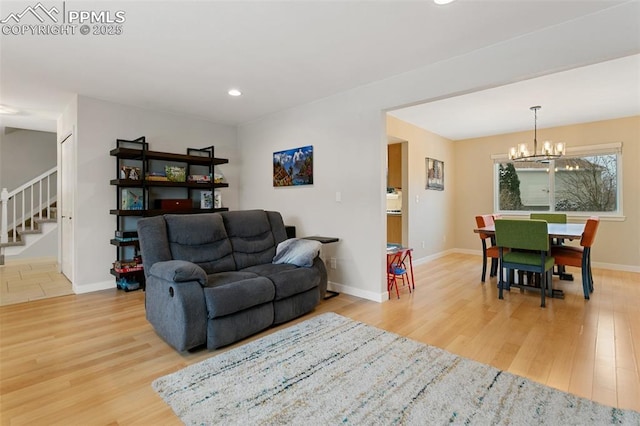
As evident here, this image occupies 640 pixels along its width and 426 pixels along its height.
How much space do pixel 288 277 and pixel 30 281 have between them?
13.1 feet

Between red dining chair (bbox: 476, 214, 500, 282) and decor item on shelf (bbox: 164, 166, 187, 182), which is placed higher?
decor item on shelf (bbox: 164, 166, 187, 182)

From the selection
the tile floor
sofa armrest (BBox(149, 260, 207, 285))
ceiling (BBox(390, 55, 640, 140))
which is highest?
ceiling (BBox(390, 55, 640, 140))

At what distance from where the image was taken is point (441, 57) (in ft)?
9.28

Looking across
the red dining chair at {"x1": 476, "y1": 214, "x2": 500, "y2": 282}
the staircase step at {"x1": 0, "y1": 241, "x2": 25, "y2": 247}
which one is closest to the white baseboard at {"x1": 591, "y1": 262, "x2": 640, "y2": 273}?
the red dining chair at {"x1": 476, "y1": 214, "x2": 500, "y2": 282}

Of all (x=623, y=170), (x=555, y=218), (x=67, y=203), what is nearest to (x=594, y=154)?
(x=623, y=170)

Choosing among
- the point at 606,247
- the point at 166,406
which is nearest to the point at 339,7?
the point at 166,406

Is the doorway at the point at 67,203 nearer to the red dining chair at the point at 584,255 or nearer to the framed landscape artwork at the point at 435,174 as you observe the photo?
the framed landscape artwork at the point at 435,174

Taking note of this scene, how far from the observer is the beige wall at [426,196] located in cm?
532

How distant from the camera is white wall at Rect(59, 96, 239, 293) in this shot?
12.4ft

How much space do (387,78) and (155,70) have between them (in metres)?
2.38

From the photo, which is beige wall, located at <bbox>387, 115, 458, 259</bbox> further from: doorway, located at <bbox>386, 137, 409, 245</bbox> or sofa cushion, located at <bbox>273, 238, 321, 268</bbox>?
sofa cushion, located at <bbox>273, 238, 321, 268</bbox>

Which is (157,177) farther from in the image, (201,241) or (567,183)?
(567,183)

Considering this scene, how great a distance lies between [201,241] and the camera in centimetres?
291

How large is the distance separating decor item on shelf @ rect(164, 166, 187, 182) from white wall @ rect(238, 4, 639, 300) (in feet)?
3.47
